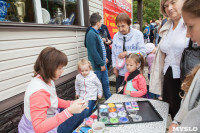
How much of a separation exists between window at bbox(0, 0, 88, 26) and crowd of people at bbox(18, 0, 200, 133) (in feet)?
3.09

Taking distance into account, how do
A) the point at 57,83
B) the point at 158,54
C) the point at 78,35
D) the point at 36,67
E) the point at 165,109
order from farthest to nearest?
the point at 78,35
the point at 57,83
the point at 158,54
the point at 165,109
the point at 36,67

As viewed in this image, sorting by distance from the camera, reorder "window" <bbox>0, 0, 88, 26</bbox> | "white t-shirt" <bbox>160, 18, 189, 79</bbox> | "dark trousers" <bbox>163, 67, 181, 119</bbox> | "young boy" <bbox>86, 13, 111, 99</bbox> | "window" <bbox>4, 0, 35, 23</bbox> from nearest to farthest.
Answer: "white t-shirt" <bbox>160, 18, 189, 79</bbox>
"dark trousers" <bbox>163, 67, 181, 119</bbox>
"window" <bbox>4, 0, 35, 23</bbox>
"window" <bbox>0, 0, 88, 26</bbox>
"young boy" <bbox>86, 13, 111, 99</bbox>

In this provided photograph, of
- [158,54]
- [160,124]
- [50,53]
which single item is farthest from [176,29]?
[50,53]

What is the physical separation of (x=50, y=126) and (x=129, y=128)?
0.64 meters

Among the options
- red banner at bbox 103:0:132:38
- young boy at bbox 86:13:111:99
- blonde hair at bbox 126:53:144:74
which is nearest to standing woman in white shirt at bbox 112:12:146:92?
blonde hair at bbox 126:53:144:74

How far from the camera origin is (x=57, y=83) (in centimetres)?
299

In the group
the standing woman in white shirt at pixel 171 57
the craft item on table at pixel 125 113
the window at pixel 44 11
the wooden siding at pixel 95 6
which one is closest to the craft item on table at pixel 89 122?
the craft item on table at pixel 125 113

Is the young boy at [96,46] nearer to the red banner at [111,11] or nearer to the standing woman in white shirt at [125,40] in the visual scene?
the standing woman in white shirt at [125,40]

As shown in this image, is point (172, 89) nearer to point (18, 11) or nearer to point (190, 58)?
point (190, 58)

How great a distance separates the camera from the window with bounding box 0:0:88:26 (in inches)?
91.7

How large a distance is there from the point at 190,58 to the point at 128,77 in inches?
31.8

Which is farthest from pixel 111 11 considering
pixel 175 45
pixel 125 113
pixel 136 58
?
A: pixel 125 113

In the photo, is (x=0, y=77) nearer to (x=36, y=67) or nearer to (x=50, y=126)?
(x=36, y=67)

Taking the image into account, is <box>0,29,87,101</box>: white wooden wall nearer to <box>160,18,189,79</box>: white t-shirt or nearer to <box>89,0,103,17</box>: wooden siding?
<box>89,0,103,17</box>: wooden siding
